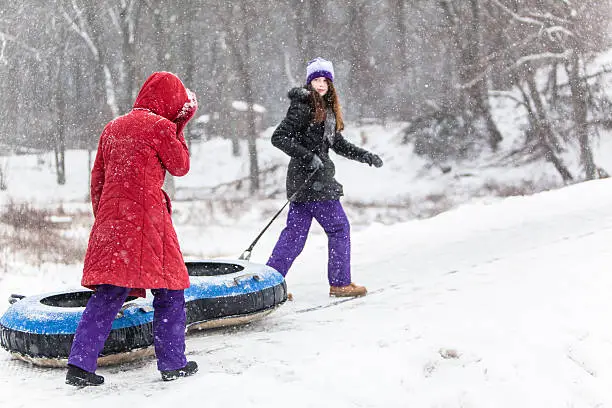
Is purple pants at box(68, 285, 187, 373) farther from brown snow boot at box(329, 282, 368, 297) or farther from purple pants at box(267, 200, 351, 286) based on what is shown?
brown snow boot at box(329, 282, 368, 297)

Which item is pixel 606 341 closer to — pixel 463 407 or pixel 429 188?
pixel 463 407

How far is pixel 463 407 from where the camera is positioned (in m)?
2.85

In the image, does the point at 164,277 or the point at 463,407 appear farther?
the point at 164,277

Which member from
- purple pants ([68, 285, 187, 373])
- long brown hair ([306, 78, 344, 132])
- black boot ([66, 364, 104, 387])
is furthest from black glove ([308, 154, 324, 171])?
black boot ([66, 364, 104, 387])

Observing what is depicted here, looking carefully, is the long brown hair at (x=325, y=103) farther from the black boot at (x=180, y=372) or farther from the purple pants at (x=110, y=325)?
the black boot at (x=180, y=372)

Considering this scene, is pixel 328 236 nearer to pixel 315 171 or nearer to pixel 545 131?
pixel 315 171

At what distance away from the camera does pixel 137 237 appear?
10.4 ft

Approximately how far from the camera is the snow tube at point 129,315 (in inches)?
142

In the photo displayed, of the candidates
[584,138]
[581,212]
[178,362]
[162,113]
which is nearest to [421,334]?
[178,362]

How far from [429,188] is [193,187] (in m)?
8.52

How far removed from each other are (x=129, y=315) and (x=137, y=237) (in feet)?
2.31

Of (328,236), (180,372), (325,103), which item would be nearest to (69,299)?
(180,372)

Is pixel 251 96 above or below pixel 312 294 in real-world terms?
above

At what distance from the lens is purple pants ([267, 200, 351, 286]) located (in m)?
5.18
